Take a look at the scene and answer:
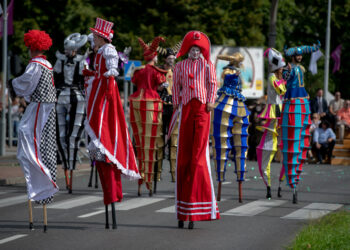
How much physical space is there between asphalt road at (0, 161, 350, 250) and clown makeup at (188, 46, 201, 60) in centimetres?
204

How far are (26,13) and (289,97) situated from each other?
26563 millimetres

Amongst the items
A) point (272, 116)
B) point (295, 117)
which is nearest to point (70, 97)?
point (272, 116)

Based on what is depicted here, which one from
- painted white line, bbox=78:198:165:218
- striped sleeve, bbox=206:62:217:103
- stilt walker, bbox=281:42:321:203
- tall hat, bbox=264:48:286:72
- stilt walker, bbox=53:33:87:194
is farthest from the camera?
stilt walker, bbox=53:33:87:194

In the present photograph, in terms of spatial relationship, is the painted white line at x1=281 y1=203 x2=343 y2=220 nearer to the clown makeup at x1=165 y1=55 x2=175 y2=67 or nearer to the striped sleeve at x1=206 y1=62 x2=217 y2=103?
the striped sleeve at x1=206 y1=62 x2=217 y2=103

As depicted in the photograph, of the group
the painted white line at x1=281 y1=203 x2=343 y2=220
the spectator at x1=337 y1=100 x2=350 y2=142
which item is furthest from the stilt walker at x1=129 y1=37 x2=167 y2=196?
the spectator at x1=337 y1=100 x2=350 y2=142

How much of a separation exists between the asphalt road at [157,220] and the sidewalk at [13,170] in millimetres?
543

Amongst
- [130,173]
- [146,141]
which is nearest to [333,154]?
[146,141]

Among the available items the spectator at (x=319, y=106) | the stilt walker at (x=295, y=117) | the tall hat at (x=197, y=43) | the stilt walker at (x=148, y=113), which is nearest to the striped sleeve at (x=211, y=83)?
the tall hat at (x=197, y=43)

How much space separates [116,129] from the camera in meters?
9.70

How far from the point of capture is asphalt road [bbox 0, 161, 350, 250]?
8.66m

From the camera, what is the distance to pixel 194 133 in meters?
9.67

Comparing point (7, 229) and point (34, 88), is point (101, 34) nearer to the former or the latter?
point (34, 88)

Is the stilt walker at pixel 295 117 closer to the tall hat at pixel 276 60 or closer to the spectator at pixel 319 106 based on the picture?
the tall hat at pixel 276 60

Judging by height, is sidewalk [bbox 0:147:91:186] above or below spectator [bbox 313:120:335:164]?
below
